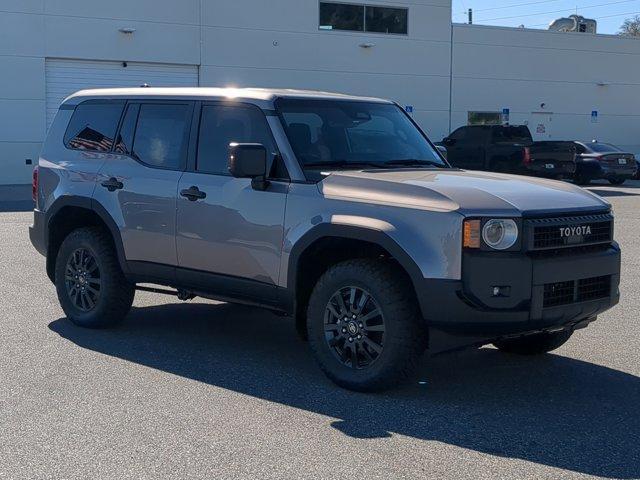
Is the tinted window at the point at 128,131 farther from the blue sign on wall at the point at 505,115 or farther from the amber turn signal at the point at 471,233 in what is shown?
the blue sign on wall at the point at 505,115

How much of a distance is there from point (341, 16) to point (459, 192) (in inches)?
1167

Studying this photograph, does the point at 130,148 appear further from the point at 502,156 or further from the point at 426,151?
the point at 502,156

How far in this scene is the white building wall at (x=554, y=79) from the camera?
37.4m

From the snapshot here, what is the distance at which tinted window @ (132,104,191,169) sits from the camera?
25.1 ft

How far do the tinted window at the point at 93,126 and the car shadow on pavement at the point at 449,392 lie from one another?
5.21ft

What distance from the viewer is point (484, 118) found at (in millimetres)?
38125

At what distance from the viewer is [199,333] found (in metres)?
8.37

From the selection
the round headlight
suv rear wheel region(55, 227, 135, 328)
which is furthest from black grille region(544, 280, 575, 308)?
suv rear wheel region(55, 227, 135, 328)

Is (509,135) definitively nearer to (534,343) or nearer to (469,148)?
(469,148)

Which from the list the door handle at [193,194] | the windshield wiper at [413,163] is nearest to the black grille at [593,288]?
the windshield wiper at [413,163]

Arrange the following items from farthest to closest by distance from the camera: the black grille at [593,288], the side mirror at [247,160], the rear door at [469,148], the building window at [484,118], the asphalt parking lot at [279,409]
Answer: the building window at [484,118], the rear door at [469,148], the side mirror at [247,160], the black grille at [593,288], the asphalt parking lot at [279,409]

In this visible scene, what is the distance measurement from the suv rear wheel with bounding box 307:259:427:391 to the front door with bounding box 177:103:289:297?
51cm

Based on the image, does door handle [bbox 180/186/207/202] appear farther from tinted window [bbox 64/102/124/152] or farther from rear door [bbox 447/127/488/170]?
rear door [bbox 447/127/488/170]

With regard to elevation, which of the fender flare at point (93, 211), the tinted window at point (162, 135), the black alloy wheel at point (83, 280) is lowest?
the black alloy wheel at point (83, 280)
